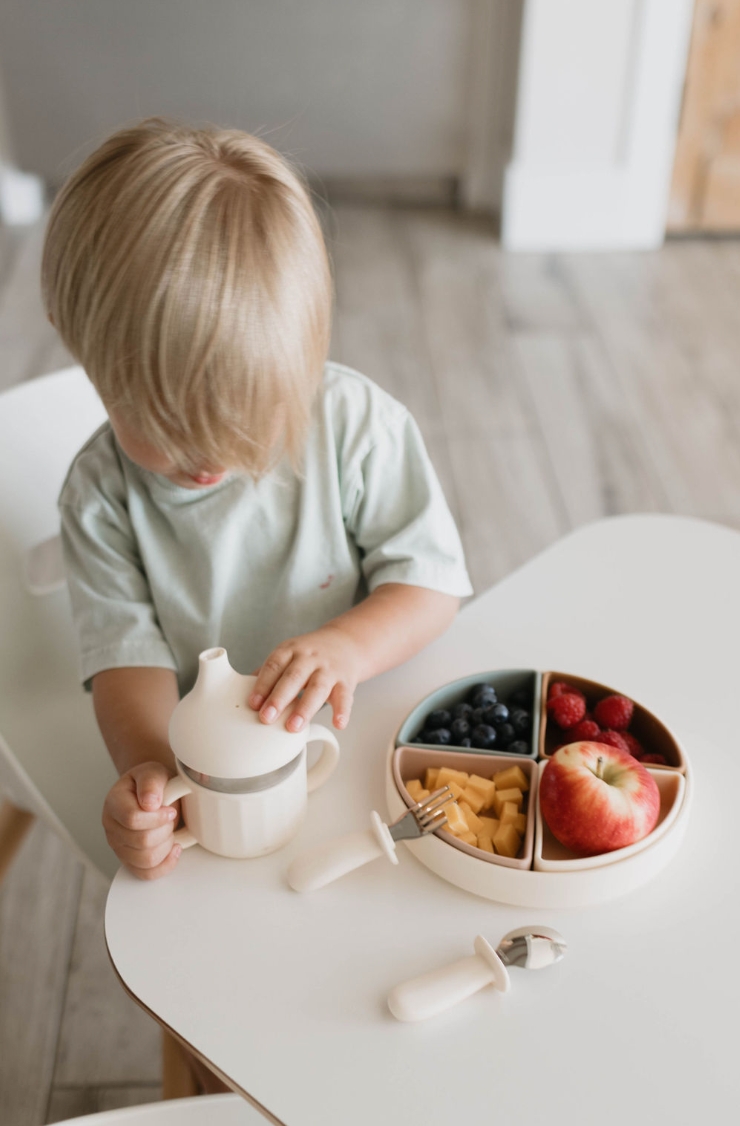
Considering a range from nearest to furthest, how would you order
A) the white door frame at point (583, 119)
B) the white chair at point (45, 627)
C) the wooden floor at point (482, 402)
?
the white chair at point (45, 627) < the wooden floor at point (482, 402) < the white door frame at point (583, 119)

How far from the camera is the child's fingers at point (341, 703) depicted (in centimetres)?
70

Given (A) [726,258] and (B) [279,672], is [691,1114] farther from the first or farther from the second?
(A) [726,258]

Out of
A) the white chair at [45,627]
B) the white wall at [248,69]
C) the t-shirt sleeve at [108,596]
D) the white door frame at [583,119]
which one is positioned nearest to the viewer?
the t-shirt sleeve at [108,596]

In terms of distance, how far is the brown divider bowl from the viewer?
0.68m

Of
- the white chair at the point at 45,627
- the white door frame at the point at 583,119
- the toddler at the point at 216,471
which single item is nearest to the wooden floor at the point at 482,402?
the white door frame at the point at 583,119

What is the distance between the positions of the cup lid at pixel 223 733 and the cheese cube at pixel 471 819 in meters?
0.12

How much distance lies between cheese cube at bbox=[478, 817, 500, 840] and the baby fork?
0.09 feet

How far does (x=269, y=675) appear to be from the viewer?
67cm

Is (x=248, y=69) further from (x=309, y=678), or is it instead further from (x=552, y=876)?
(x=552, y=876)

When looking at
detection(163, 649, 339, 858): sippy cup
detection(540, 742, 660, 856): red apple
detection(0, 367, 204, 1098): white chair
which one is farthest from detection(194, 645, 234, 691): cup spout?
detection(0, 367, 204, 1098): white chair

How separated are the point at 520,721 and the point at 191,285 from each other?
1.19 ft

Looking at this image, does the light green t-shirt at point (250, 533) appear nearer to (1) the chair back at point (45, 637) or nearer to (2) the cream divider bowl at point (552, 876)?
(1) the chair back at point (45, 637)

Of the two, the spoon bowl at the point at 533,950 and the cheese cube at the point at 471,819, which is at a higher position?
the cheese cube at the point at 471,819

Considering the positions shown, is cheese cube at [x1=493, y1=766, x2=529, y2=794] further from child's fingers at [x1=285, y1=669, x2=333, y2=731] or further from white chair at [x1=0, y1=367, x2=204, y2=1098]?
white chair at [x1=0, y1=367, x2=204, y2=1098]
